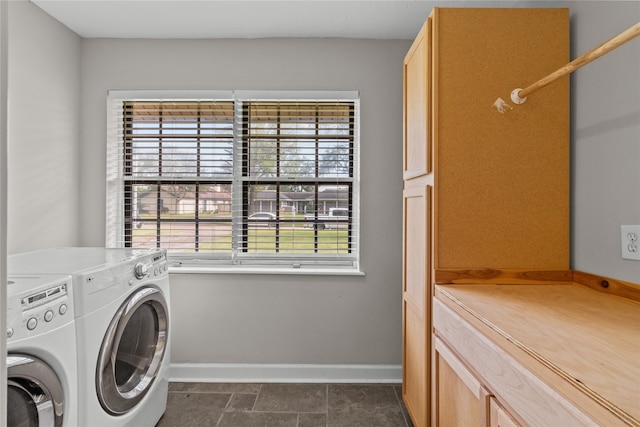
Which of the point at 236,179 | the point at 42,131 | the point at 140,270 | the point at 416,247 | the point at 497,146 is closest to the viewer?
the point at 497,146

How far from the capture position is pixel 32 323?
1097 mm

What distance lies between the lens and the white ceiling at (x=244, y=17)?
2.04 metres

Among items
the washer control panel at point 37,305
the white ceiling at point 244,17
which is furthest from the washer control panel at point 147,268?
the white ceiling at point 244,17

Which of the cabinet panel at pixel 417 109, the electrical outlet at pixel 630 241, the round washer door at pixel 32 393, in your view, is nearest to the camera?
the round washer door at pixel 32 393

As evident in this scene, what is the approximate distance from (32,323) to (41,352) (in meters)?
0.11

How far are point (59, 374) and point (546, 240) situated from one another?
2022 mm

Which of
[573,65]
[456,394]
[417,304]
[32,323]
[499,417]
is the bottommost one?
[456,394]

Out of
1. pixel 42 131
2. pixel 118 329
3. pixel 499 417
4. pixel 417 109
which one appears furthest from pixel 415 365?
pixel 42 131

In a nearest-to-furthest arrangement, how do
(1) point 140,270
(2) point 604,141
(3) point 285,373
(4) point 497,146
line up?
(2) point 604,141 < (4) point 497,146 < (1) point 140,270 < (3) point 285,373

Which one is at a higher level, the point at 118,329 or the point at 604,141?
the point at 604,141

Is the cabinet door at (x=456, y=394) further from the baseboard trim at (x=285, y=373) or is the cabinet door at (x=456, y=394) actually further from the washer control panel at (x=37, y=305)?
the washer control panel at (x=37, y=305)

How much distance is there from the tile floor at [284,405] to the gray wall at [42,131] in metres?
1.36

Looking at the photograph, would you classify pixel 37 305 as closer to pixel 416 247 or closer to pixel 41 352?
pixel 41 352

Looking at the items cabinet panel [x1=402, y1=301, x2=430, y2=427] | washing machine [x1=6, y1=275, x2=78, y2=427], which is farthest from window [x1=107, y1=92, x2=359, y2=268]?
washing machine [x1=6, y1=275, x2=78, y2=427]
